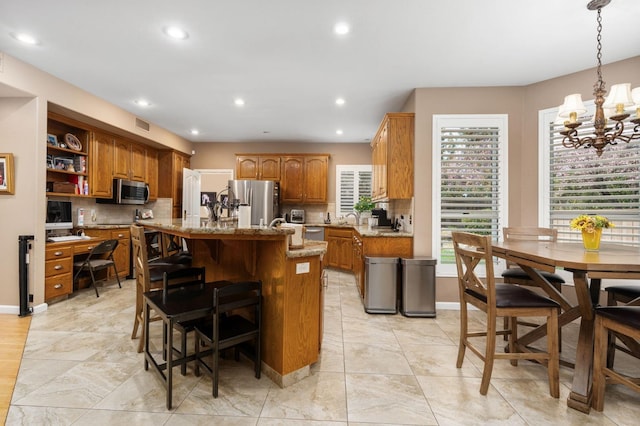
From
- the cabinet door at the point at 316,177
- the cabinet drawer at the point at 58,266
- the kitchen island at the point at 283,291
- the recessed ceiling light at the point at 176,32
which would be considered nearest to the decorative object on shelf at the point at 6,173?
the cabinet drawer at the point at 58,266

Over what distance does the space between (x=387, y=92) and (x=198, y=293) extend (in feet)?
10.6

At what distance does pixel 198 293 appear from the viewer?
6.77 feet

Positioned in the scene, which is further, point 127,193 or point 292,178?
point 292,178

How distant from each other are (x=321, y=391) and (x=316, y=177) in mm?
4653

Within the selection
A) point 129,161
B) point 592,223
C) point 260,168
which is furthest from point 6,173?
point 592,223

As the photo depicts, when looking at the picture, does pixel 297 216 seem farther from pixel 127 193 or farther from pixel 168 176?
pixel 127 193

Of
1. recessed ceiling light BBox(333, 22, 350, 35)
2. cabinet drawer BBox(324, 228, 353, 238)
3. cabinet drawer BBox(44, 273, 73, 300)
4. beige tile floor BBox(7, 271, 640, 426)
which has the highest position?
recessed ceiling light BBox(333, 22, 350, 35)

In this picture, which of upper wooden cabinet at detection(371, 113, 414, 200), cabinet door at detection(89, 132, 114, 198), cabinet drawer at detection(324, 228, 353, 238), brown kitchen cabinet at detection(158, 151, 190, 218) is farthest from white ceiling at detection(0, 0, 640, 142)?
cabinet drawer at detection(324, 228, 353, 238)

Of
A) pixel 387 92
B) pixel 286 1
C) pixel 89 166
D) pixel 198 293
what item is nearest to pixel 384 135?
pixel 387 92

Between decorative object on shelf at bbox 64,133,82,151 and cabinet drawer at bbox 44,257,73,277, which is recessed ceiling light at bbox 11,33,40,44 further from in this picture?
cabinet drawer at bbox 44,257,73,277

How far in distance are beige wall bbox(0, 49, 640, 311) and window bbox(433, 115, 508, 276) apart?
10 cm

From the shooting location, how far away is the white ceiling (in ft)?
7.29

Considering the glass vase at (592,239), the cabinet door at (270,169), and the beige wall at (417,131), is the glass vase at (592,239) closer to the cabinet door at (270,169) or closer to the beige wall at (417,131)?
the beige wall at (417,131)

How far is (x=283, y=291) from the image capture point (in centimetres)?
193
